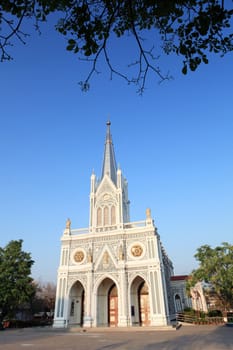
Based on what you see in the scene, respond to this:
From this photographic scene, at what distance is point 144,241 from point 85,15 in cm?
2245

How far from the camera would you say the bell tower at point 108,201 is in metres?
26.6

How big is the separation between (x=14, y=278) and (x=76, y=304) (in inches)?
256

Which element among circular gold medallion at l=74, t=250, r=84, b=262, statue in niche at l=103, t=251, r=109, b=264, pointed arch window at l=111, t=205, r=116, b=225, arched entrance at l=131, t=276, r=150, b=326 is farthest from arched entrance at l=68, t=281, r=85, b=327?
pointed arch window at l=111, t=205, r=116, b=225

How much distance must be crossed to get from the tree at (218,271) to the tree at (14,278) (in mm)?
14269

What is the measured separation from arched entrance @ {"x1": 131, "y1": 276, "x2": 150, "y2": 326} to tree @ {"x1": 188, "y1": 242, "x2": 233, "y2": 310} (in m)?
4.67

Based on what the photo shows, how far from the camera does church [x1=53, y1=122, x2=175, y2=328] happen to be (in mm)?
21844

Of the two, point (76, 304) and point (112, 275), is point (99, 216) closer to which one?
point (112, 275)

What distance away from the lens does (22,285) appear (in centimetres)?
2181

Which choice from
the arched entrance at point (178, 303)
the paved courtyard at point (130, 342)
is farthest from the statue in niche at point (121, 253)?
the arched entrance at point (178, 303)

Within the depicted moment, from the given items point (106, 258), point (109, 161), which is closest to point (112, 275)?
point (106, 258)

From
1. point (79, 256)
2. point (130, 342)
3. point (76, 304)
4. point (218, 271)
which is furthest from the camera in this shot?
point (79, 256)

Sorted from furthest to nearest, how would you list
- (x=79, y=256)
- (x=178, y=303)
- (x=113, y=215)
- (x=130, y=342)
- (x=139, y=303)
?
(x=178, y=303)
(x=113, y=215)
(x=79, y=256)
(x=139, y=303)
(x=130, y=342)

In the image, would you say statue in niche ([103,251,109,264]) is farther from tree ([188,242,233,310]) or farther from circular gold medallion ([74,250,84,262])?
tree ([188,242,233,310])

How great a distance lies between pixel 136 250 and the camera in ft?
78.4
